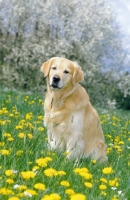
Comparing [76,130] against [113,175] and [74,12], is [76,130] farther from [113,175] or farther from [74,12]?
[74,12]

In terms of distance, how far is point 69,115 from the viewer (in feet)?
17.1

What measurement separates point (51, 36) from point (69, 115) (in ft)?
71.4

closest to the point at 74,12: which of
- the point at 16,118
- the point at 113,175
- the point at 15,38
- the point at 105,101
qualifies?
the point at 15,38

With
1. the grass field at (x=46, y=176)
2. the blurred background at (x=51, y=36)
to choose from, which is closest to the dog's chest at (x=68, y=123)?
the grass field at (x=46, y=176)

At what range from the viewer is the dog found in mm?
5191

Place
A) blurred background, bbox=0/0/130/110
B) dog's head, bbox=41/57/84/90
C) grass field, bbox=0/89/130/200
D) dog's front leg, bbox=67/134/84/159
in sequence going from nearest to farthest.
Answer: grass field, bbox=0/89/130/200
dog's front leg, bbox=67/134/84/159
dog's head, bbox=41/57/84/90
blurred background, bbox=0/0/130/110

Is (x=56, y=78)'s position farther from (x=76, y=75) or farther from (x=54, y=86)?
(x=76, y=75)

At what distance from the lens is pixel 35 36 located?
85.6ft

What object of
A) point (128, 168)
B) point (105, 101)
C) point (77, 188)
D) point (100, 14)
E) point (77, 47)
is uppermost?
point (100, 14)

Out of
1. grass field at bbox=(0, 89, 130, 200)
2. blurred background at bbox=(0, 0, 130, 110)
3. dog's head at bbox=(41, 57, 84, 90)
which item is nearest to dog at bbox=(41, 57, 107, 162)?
dog's head at bbox=(41, 57, 84, 90)

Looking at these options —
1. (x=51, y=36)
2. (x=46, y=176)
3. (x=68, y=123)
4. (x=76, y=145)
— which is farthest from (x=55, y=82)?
(x=51, y=36)

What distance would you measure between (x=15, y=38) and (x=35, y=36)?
1417 mm

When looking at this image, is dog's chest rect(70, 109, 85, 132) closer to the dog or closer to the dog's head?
the dog

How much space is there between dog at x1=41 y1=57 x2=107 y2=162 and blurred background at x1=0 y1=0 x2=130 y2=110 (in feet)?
66.1
